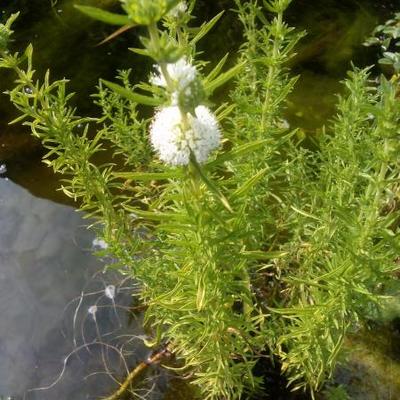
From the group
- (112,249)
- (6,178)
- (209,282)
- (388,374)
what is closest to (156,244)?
(112,249)

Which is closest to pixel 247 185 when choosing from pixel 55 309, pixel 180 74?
pixel 180 74

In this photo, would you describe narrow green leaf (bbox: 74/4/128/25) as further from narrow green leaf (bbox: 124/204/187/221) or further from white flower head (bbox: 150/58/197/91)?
narrow green leaf (bbox: 124/204/187/221)

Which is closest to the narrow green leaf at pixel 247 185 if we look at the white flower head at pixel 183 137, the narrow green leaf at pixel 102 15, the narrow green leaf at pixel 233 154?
the narrow green leaf at pixel 233 154

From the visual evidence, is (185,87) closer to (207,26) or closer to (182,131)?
(182,131)

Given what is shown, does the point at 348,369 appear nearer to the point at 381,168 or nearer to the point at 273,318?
the point at 273,318

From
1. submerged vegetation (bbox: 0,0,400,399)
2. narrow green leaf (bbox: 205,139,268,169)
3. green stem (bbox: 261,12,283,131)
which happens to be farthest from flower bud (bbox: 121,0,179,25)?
green stem (bbox: 261,12,283,131)
